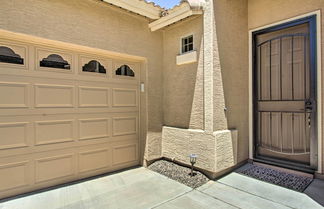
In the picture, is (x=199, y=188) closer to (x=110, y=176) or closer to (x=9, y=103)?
(x=110, y=176)

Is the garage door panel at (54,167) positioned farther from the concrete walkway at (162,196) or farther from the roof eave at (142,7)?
the roof eave at (142,7)

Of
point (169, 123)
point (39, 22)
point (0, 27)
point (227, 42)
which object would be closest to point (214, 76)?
point (227, 42)

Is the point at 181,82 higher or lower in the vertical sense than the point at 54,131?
higher

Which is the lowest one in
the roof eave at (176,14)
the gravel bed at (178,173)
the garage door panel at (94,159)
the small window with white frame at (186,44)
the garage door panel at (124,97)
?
the gravel bed at (178,173)

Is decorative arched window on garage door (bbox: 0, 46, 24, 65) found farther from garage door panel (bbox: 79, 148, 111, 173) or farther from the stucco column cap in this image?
the stucco column cap

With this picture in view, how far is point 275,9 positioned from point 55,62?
5.39 meters

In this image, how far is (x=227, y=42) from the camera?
4660 millimetres

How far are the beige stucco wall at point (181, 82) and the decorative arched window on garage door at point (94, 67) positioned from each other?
179cm

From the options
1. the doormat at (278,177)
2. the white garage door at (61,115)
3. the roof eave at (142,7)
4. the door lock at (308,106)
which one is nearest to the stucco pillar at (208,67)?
the roof eave at (142,7)

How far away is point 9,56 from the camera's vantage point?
366cm

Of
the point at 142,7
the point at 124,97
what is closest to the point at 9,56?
the point at 124,97

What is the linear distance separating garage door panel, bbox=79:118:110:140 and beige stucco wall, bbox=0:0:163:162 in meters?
1.13

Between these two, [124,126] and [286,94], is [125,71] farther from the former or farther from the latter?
[286,94]

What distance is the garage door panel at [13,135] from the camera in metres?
3.56
